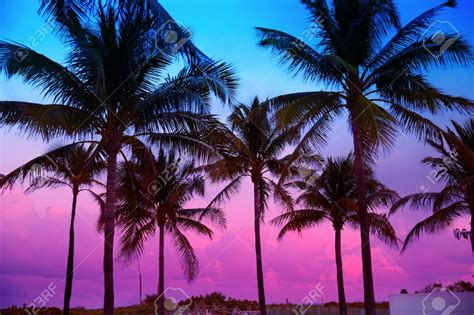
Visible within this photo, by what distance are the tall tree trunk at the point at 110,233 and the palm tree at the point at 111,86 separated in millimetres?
23

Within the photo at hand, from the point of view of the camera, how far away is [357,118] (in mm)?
15500

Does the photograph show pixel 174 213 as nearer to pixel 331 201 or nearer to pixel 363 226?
pixel 331 201

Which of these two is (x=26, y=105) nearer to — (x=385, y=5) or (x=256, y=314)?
(x=385, y=5)

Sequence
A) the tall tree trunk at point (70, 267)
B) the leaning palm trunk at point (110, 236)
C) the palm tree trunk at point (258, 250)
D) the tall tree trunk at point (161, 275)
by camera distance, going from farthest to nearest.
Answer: the tall tree trunk at point (161, 275) < the palm tree trunk at point (258, 250) < the tall tree trunk at point (70, 267) < the leaning palm trunk at point (110, 236)

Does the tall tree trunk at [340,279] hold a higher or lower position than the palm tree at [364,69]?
lower

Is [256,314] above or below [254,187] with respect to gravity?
below

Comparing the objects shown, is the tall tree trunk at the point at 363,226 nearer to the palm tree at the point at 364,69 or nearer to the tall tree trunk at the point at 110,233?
the palm tree at the point at 364,69

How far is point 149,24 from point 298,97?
16.0 ft

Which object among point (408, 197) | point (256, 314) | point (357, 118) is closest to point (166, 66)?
point (357, 118)

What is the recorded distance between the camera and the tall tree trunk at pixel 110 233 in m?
14.1

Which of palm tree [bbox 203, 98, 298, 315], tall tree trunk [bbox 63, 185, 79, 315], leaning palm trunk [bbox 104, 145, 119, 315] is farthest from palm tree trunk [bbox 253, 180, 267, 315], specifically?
leaning palm trunk [bbox 104, 145, 119, 315]

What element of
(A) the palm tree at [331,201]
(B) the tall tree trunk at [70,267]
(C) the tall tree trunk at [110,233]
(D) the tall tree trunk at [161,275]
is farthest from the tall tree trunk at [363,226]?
(D) the tall tree trunk at [161,275]

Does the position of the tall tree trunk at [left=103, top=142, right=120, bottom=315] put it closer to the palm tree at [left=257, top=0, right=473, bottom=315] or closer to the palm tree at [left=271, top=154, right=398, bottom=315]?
the palm tree at [left=257, top=0, right=473, bottom=315]

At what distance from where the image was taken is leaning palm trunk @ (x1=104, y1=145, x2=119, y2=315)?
14.1 meters
